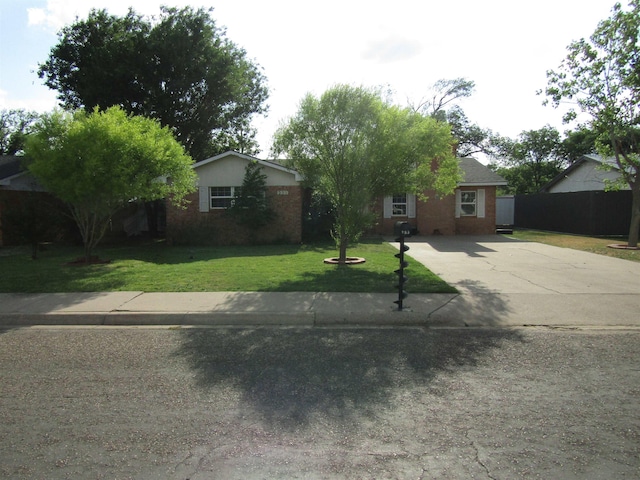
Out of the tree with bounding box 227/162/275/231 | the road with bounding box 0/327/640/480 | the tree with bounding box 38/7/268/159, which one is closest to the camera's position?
the road with bounding box 0/327/640/480

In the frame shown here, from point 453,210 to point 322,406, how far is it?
64.8ft

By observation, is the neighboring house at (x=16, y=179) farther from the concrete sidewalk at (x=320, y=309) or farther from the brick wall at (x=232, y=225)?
the concrete sidewalk at (x=320, y=309)

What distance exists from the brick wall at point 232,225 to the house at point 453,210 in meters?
5.78

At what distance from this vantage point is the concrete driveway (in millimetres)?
6801

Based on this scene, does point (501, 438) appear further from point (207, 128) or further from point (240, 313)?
point (207, 128)

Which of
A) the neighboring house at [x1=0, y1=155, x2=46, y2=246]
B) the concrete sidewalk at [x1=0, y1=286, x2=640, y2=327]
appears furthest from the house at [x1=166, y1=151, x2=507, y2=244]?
the concrete sidewalk at [x1=0, y1=286, x2=640, y2=327]

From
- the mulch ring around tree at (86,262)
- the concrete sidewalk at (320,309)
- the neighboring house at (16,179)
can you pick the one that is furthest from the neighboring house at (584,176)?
the neighboring house at (16,179)

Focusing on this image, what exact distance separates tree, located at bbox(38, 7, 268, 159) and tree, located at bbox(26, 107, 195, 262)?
394 inches

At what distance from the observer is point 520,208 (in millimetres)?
30469

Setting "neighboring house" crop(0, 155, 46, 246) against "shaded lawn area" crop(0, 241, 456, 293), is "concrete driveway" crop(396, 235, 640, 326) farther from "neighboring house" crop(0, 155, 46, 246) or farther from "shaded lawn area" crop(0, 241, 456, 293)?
"neighboring house" crop(0, 155, 46, 246)

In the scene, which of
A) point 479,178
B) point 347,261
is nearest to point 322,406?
→ point 347,261

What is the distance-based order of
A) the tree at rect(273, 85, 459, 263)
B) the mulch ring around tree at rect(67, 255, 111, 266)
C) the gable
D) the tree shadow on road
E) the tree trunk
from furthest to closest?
the gable, the tree trunk, the mulch ring around tree at rect(67, 255, 111, 266), the tree at rect(273, 85, 459, 263), the tree shadow on road

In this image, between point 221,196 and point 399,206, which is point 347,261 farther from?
point 399,206

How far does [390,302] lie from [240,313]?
2.61 meters
